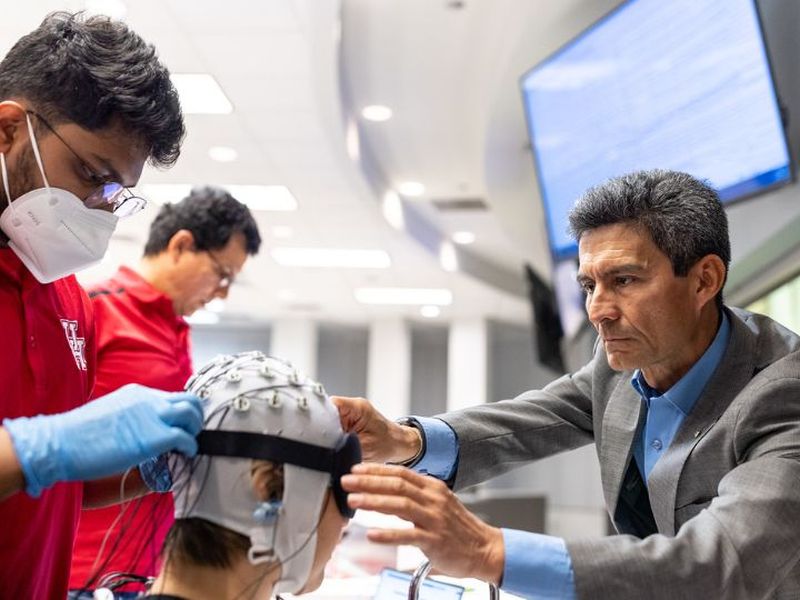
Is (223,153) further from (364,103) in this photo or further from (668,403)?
(668,403)

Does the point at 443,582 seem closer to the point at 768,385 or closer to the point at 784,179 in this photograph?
the point at 768,385

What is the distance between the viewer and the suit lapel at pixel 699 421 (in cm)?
152

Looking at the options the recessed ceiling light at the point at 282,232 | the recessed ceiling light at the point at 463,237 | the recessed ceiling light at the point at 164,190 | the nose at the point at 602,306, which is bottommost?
the nose at the point at 602,306

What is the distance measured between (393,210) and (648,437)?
6.33 metres

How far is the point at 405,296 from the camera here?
11.4 meters

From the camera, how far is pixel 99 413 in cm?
112

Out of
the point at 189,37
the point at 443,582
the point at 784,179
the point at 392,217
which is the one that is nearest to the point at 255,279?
the point at 392,217

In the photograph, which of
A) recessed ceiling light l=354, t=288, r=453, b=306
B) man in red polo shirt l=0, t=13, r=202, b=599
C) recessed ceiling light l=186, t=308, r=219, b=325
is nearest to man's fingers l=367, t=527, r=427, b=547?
man in red polo shirt l=0, t=13, r=202, b=599

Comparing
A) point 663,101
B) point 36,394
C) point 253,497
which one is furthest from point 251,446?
point 663,101

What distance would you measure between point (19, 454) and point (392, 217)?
687 cm

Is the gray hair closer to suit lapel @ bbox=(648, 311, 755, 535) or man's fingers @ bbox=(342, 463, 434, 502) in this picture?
suit lapel @ bbox=(648, 311, 755, 535)

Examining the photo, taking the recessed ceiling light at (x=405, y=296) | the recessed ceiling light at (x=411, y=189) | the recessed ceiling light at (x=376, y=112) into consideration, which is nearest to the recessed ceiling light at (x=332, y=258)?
the recessed ceiling light at (x=411, y=189)

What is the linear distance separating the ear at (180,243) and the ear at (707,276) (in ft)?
5.30

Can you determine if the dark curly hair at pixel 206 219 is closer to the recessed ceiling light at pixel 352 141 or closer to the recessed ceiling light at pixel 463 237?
the recessed ceiling light at pixel 352 141
